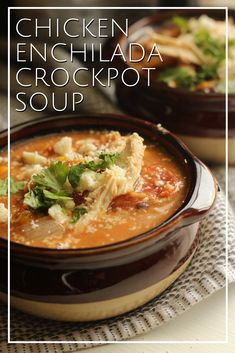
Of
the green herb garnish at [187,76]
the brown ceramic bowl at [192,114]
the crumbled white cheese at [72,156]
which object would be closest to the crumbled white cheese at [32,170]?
the crumbled white cheese at [72,156]

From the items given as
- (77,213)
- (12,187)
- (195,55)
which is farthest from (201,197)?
(195,55)

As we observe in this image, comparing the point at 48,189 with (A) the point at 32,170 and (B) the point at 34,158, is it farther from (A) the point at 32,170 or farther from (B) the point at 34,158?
(B) the point at 34,158

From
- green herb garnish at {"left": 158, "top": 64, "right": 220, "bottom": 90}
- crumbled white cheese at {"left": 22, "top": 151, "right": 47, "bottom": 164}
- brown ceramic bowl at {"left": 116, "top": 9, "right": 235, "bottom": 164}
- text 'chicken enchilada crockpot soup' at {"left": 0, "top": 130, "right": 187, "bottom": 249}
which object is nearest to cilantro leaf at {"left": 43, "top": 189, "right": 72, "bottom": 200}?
text 'chicken enchilada crockpot soup' at {"left": 0, "top": 130, "right": 187, "bottom": 249}

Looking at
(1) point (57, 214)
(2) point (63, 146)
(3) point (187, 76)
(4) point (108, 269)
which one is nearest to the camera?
(4) point (108, 269)

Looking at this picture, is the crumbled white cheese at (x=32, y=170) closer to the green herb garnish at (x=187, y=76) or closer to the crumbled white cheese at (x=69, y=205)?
the crumbled white cheese at (x=69, y=205)

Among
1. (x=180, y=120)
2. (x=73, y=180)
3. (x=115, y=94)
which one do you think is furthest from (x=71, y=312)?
(x=115, y=94)

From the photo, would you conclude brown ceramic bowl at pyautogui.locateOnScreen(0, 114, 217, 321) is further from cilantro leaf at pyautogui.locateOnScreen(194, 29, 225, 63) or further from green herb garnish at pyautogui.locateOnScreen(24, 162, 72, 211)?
cilantro leaf at pyautogui.locateOnScreen(194, 29, 225, 63)
